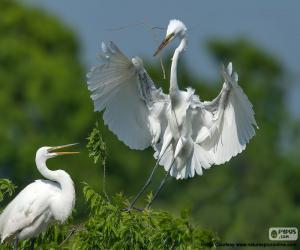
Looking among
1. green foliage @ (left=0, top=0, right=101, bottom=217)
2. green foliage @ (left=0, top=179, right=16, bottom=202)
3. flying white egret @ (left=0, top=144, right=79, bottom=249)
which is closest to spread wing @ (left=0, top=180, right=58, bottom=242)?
flying white egret @ (left=0, top=144, right=79, bottom=249)

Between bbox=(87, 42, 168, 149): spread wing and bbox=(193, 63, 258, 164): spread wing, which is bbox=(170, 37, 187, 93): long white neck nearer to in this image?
bbox=(87, 42, 168, 149): spread wing

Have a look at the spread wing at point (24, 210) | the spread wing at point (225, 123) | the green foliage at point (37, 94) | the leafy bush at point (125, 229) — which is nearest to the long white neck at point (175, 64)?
the spread wing at point (225, 123)

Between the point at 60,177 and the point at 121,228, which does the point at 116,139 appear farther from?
the point at 121,228

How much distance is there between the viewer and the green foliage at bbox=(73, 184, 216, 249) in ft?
29.0

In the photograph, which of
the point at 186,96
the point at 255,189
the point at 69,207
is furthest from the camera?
the point at 255,189

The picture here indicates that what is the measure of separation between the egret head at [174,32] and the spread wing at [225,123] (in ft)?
1.99

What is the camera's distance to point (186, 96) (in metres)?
11.2

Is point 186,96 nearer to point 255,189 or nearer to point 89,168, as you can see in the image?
point 255,189

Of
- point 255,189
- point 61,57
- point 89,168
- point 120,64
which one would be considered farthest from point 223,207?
point 61,57

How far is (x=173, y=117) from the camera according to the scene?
36.7ft

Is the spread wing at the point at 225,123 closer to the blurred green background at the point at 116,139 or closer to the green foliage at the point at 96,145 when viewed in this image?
the green foliage at the point at 96,145

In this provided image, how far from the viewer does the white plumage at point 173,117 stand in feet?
35.3

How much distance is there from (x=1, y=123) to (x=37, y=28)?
33.3ft

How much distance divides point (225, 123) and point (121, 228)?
2.45 metres
